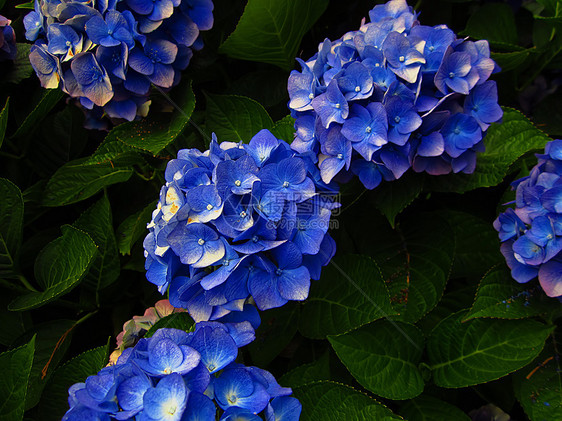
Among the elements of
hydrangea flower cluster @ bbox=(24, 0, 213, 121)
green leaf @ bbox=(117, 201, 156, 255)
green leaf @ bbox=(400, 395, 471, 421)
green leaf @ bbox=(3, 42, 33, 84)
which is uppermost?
hydrangea flower cluster @ bbox=(24, 0, 213, 121)

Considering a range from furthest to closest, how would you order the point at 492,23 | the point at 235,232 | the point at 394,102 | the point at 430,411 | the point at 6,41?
1. the point at 492,23
2. the point at 6,41
3. the point at 430,411
4. the point at 394,102
5. the point at 235,232

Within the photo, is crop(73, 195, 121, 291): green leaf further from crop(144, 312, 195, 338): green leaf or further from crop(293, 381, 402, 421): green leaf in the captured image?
crop(293, 381, 402, 421): green leaf

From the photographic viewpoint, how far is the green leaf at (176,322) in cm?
90

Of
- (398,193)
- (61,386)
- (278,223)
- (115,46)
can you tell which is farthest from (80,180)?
(398,193)

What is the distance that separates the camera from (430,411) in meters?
1.01

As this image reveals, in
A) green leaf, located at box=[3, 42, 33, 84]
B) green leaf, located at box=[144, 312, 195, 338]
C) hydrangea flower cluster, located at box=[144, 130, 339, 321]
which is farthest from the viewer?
green leaf, located at box=[3, 42, 33, 84]

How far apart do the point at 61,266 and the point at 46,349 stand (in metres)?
0.17

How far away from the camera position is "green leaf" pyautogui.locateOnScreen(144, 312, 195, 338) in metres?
0.90

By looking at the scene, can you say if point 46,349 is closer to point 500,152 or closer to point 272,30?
point 272,30

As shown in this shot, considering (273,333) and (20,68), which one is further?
(20,68)

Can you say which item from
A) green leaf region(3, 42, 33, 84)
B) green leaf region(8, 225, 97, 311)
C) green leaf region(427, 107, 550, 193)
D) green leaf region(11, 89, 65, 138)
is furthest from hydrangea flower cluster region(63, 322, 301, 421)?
green leaf region(3, 42, 33, 84)

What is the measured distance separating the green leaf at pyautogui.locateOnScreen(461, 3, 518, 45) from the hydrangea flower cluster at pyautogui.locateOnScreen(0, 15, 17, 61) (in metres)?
1.09

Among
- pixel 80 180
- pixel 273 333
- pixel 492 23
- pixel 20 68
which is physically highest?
pixel 492 23

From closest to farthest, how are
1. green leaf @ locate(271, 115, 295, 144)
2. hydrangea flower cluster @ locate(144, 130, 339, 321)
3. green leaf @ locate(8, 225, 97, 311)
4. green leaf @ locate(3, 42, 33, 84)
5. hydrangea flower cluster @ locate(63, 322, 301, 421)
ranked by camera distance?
hydrangea flower cluster @ locate(63, 322, 301, 421)
hydrangea flower cluster @ locate(144, 130, 339, 321)
green leaf @ locate(8, 225, 97, 311)
green leaf @ locate(271, 115, 295, 144)
green leaf @ locate(3, 42, 33, 84)
